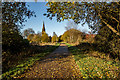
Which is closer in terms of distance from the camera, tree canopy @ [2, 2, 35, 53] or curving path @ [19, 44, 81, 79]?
curving path @ [19, 44, 81, 79]

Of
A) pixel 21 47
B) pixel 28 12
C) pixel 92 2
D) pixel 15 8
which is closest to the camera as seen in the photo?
pixel 92 2

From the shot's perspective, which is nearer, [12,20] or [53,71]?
[53,71]

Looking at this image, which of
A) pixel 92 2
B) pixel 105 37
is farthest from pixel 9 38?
pixel 105 37

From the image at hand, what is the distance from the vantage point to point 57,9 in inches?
184

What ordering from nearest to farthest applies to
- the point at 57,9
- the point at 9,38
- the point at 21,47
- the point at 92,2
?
the point at 57,9 < the point at 92,2 < the point at 9,38 < the point at 21,47

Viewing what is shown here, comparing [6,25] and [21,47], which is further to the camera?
[21,47]

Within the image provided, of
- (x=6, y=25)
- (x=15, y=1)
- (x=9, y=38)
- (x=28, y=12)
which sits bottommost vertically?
(x=9, y=38)

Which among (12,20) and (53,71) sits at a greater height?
(12,20)

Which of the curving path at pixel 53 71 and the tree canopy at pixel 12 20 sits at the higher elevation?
the tree canopy at pixel 12 20

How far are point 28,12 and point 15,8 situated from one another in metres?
0.89

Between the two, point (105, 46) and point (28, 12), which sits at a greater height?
point (28, 12)

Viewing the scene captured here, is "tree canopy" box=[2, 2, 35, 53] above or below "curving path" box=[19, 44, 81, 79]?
above

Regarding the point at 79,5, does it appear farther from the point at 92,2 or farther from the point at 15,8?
the point at 15,8

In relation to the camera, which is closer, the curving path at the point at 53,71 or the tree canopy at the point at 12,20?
the curving path at the point at 53,71
